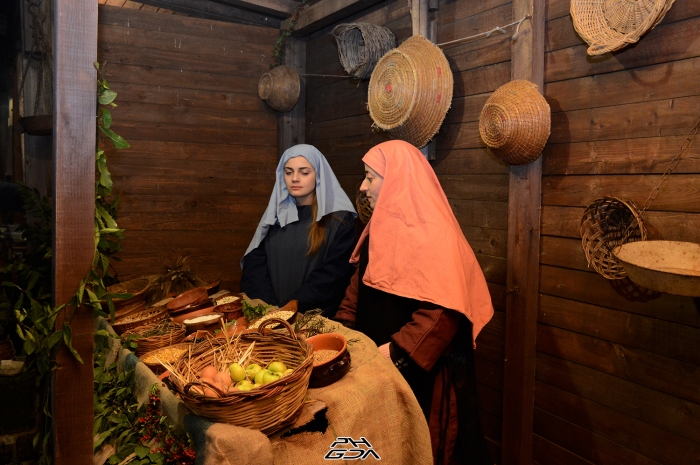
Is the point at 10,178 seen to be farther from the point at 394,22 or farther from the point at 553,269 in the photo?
the point at 553,269

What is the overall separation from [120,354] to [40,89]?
5.87 feet

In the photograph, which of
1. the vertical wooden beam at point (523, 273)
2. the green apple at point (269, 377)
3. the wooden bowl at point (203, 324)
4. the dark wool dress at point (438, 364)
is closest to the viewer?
the green apple at point (269, 377)

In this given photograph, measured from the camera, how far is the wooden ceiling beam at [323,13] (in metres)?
3.88

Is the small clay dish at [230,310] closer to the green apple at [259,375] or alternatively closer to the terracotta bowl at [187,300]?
the terracotta bowl at [187,300]

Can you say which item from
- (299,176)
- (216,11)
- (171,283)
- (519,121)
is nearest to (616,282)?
(519,121)

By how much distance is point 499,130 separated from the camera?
258 centimetres

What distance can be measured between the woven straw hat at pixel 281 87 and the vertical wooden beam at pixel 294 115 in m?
0.19

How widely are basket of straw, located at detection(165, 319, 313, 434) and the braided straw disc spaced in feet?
4.62

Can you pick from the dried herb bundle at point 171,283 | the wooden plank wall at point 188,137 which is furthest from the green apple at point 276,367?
the wooden plank wall at point 188,137

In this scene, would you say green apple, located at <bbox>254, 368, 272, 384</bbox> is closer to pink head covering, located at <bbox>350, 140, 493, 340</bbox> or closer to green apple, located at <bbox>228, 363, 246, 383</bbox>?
green apple, located at <bbox>228, 363, 246, 383</bbox>

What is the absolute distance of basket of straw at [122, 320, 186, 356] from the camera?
225cm

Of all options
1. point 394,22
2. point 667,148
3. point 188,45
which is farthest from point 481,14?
point 188,45

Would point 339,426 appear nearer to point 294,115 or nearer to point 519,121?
point 519,121

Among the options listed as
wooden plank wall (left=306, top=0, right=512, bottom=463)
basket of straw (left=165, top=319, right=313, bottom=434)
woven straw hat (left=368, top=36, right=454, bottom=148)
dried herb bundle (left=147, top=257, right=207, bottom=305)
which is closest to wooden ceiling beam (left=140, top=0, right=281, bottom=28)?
wooden plank wall (left=306, top=0, right=512, bottom=463)
